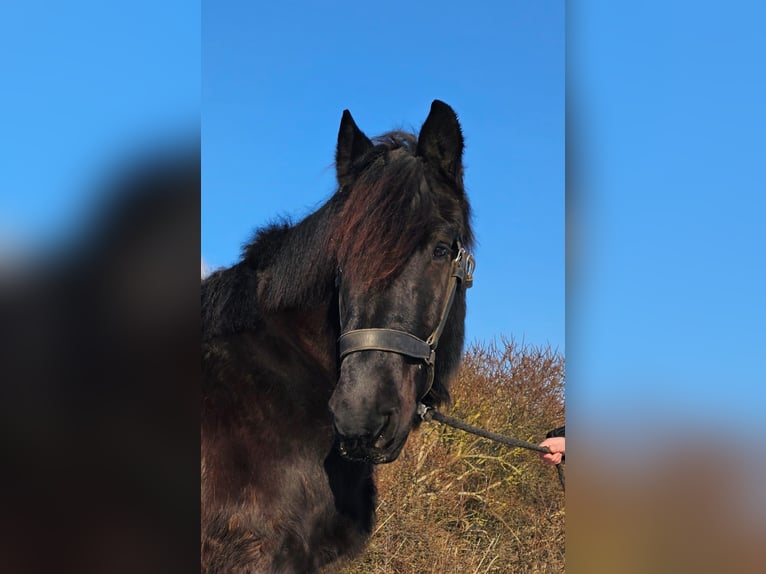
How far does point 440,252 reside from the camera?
251cm

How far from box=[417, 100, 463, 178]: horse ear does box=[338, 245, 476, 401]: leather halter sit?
38 cm

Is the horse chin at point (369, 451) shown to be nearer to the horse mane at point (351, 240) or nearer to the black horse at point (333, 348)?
the black horse at point (333, 348)

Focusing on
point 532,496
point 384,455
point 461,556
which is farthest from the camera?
point 532,496

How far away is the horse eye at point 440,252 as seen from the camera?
2493 mm

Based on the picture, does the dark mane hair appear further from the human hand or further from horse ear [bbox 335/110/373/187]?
the human hand

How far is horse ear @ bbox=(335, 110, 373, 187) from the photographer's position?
110 inches

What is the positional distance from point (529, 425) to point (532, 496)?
2.20ft

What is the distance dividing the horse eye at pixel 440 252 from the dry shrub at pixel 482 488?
3329 millimetres

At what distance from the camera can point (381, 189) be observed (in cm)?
248
